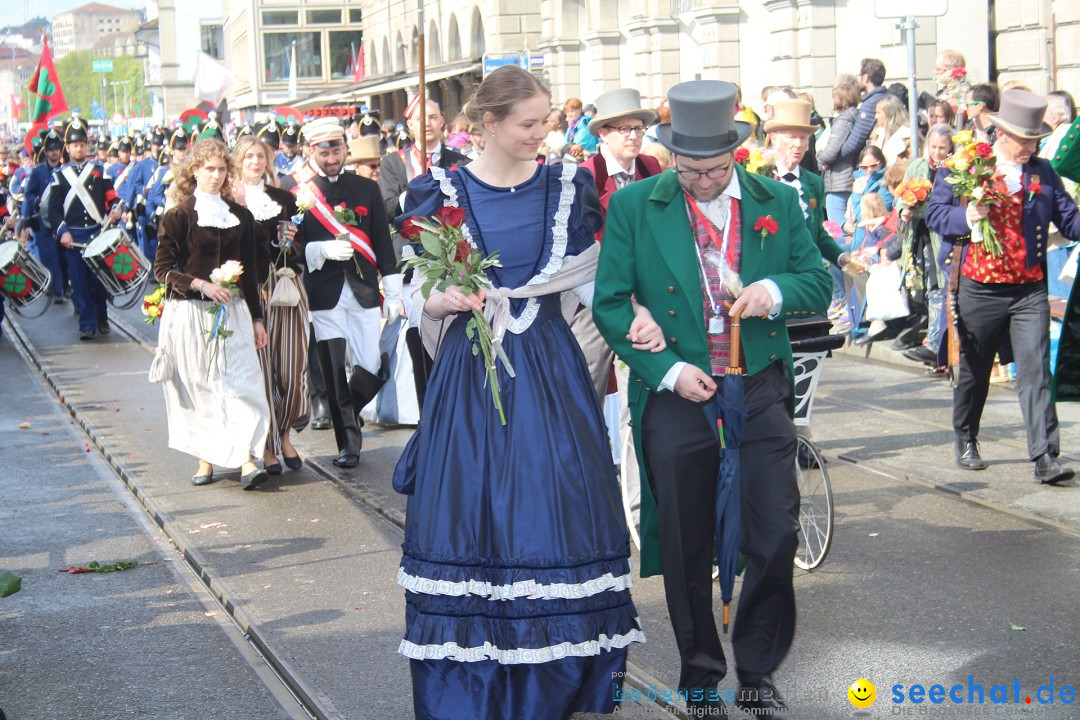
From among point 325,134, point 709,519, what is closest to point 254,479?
point 325,134

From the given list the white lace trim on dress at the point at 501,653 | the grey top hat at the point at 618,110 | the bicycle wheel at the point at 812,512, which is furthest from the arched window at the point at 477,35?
the white lace trim on dress at the point at 501,653

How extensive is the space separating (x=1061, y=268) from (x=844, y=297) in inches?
82.7

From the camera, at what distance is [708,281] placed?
16.1 feet

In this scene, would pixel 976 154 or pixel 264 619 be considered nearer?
pixel 264 619

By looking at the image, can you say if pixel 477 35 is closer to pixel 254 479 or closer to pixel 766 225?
pixel 254 479

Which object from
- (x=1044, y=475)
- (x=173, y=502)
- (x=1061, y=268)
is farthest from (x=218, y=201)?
(x=1061, y=268)

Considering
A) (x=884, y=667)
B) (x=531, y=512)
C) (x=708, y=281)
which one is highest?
(x=708, y=281)

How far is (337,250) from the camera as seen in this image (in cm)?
907

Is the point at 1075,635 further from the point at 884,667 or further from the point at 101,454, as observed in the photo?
the point at 101,454

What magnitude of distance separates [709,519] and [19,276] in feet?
39.7

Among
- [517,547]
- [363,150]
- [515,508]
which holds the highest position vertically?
[363,150]


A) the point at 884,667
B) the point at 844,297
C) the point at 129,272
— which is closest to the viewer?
the point at 884,667

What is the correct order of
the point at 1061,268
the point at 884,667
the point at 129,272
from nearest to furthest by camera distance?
the point at 884,667, the point at 1061,268, the point at 129,272

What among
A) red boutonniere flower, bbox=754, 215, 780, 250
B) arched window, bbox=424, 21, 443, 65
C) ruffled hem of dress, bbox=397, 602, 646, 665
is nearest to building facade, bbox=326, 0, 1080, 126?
arched window, bbox=424, 21, 443, 65
